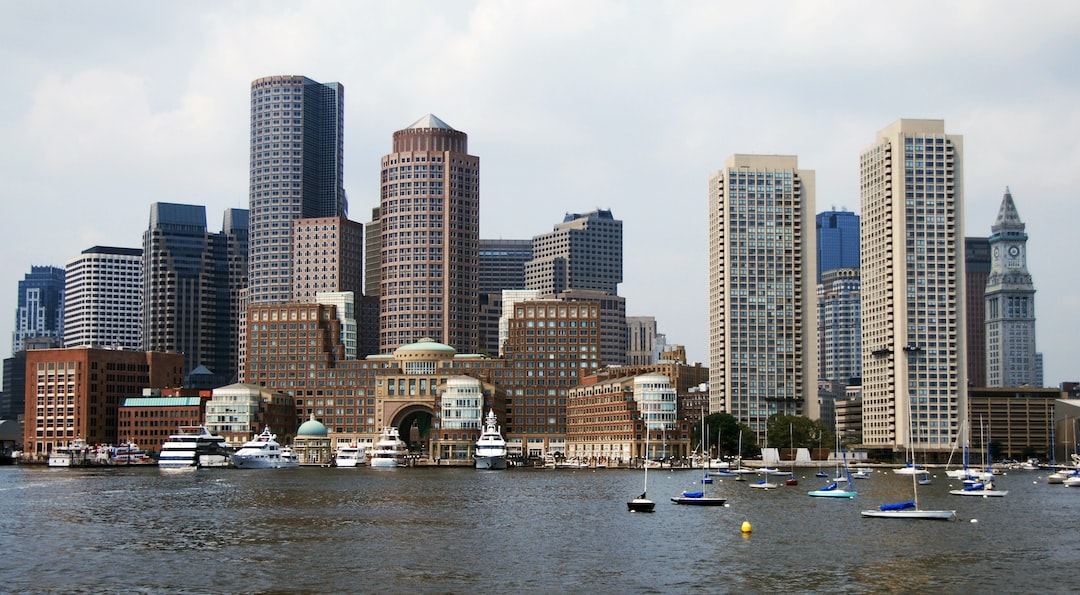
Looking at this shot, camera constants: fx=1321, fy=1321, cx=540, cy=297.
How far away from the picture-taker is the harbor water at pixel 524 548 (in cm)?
9519

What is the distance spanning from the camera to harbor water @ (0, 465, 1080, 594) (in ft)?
312

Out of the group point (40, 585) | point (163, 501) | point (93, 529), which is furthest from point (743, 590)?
point (163, 501)

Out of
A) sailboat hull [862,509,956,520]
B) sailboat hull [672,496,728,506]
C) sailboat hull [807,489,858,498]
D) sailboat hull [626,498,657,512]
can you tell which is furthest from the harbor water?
sailboat hull [807,489,858,498]

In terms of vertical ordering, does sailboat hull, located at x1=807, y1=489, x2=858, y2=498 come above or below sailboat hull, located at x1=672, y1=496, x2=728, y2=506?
below

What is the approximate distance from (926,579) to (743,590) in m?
14.8

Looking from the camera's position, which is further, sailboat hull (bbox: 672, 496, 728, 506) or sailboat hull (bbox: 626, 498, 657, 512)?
sailboat hull (bbox: 672, 496, 728, 506)

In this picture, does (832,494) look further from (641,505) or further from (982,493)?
(641,505)

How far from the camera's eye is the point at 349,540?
123438 millimetres

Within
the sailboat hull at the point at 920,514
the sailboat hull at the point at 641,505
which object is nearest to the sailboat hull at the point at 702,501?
the sailboat hull at the point at 641,505

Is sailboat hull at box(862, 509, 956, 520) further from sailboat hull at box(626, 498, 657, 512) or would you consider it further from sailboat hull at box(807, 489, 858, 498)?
sailboat hull at box(807, 489, 858, 498)

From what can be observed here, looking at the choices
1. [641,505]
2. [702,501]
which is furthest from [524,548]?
[702,501]

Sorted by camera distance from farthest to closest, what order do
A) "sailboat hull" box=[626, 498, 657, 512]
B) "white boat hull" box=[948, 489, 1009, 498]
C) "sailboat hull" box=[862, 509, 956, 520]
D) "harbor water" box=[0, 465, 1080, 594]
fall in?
"white boat hull" box=[948, 489, 1009, 498] < "sailboat hull" box=[626, 498, 657, 512] < "sailboat hull" box=[862, 509, 956, 520] < "harbor water" box=[0, 465, 1080, 594]

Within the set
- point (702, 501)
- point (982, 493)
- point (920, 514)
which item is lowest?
point (982, 493)

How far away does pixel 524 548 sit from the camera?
117000mm
